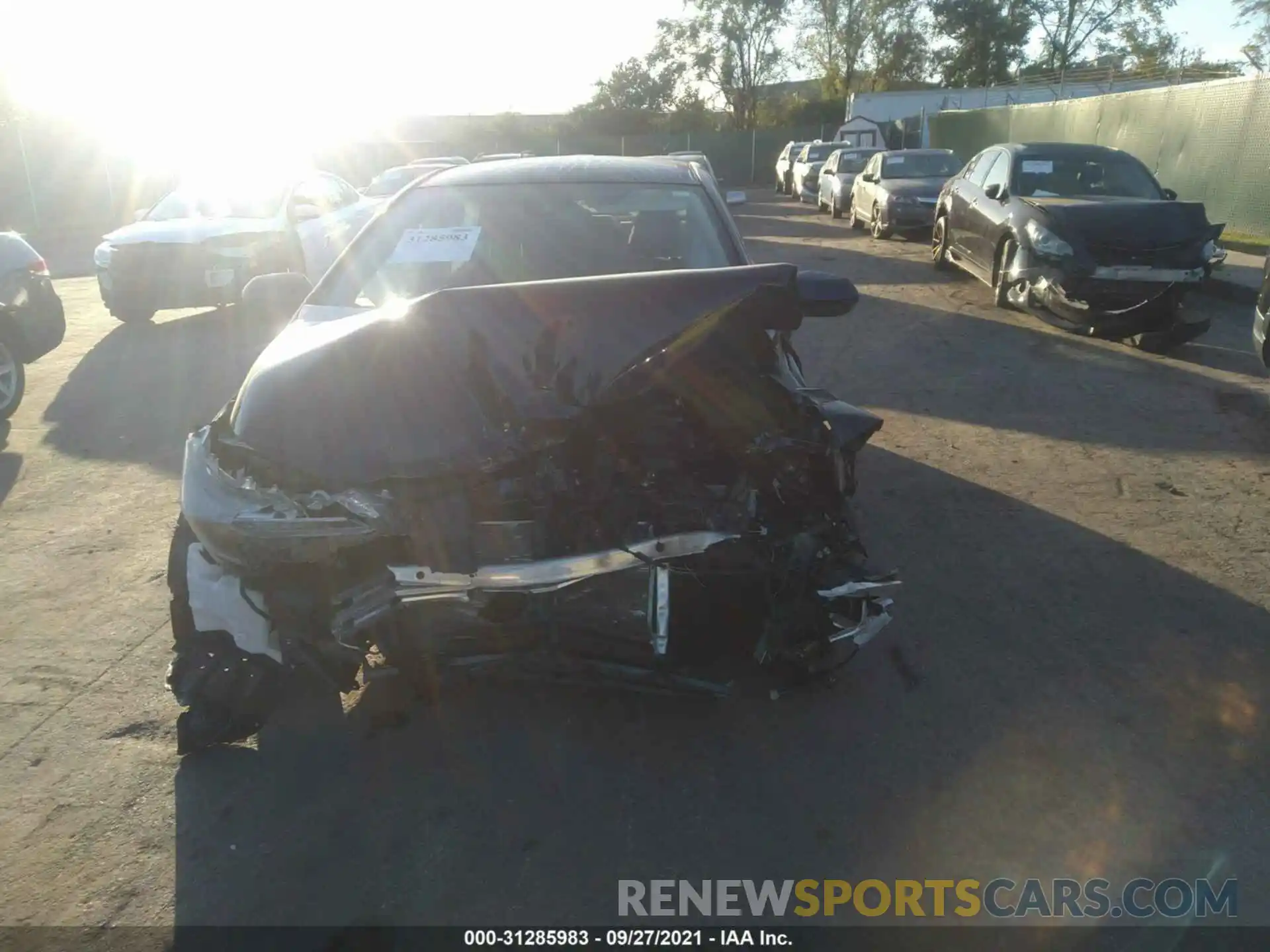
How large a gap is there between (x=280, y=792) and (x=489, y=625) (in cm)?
88

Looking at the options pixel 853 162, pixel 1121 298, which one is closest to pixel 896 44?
pixel 853 162

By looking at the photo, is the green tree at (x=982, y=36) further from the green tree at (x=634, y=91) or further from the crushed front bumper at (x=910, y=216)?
the crushed front bumper at (x=910, y=216)

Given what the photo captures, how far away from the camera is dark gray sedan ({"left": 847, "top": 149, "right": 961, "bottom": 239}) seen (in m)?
16.3

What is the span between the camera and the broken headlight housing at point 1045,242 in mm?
8883

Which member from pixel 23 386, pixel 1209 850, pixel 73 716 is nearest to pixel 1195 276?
pixel 1209 850

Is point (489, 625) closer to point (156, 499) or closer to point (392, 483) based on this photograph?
point (392, 483)

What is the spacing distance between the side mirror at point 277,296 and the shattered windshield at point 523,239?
279 mm

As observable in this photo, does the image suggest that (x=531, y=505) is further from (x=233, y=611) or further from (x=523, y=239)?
(x=523, y=239)

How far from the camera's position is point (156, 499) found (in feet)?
18.2

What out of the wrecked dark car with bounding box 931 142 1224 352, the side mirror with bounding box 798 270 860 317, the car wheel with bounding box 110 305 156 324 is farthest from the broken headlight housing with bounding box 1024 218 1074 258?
the car wheel with bounding box 110 305 156 324

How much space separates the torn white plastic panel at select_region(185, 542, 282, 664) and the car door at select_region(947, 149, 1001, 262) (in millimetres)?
10126

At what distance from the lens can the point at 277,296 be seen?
445 centimetres

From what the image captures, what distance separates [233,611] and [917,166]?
16.6 meters

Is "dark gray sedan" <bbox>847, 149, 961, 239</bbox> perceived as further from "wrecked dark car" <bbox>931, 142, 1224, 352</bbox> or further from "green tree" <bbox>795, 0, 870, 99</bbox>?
"green tree" <bbox>795, 0, 870, 99</bbox>
